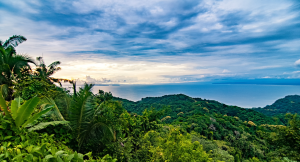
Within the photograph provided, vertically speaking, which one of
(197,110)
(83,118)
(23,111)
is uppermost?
(23,111)

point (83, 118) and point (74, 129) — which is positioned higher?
point (83, 118)

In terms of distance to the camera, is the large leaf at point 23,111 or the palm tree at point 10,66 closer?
the large leaf at point 23,111

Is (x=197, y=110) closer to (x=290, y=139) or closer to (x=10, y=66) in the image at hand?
(x=290, y=139)

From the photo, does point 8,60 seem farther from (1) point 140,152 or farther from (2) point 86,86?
(1) point 140,152

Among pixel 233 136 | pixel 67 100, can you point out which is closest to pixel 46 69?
pixel 67 100

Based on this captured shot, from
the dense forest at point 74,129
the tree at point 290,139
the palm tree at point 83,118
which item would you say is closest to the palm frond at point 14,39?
the dense forest at point 74,129

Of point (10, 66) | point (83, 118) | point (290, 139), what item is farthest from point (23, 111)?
point (290, 139)

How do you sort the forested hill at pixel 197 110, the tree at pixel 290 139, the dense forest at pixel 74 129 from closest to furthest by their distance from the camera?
the dense forest at pixel 74 129 → the tree at pixel 290 139 → the forested hill at pixel 197 110

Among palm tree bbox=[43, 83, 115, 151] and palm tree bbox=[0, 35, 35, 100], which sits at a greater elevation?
palm tree bbox=[0, 35, 35, 100]

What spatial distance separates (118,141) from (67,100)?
2.42 meters

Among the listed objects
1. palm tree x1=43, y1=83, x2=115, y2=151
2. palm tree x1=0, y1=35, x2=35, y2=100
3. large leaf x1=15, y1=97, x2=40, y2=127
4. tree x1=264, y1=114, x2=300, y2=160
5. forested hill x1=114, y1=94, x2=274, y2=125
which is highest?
palm tree x1=0, y1=35, x2=35, y2=100

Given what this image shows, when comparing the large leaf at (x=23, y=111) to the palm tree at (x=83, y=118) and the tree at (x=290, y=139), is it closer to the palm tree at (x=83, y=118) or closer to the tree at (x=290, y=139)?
the palm tree at (x=83, y=118)

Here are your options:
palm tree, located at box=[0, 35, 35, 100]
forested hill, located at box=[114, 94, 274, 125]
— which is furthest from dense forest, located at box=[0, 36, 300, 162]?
forested hill, located at box=[114, 94, 274, 125]

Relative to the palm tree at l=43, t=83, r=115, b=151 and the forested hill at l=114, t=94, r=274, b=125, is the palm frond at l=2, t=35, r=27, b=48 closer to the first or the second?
the palm tree at l=43, t=83, r=115, b=151
